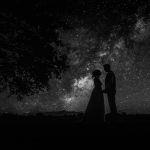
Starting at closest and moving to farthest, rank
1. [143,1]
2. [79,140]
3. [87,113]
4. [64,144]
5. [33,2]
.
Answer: [64,144], [79,140], [87,113], [33,2], [143,1]

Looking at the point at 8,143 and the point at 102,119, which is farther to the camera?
the point at 102,119

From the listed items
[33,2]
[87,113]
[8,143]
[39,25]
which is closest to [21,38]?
[39,25]

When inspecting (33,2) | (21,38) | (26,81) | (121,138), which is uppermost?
(33,2)

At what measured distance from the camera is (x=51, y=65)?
14.4 m

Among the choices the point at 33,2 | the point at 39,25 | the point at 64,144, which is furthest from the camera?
the point at 39,25

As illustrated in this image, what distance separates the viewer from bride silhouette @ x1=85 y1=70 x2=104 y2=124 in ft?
30.1

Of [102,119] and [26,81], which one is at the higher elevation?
[26,81]

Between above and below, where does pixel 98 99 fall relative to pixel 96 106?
above

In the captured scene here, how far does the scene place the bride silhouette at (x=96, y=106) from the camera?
9.17 meters

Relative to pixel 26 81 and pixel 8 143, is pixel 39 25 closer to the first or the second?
pixel 26 81

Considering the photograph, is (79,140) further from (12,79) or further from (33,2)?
(12,79)

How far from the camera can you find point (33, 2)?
40.9ft

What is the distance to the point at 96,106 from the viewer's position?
30.2 ft

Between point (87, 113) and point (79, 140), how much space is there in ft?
9.07
